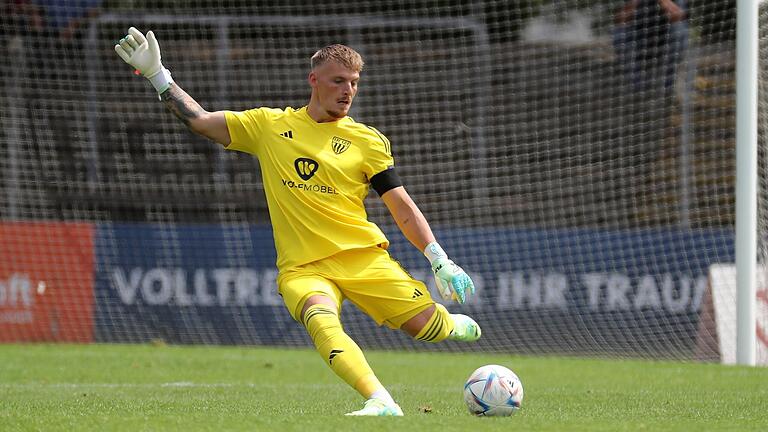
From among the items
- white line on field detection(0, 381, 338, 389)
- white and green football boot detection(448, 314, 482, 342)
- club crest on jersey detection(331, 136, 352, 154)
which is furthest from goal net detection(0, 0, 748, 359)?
club crest on jersey detection(331, 136, 352, 154)

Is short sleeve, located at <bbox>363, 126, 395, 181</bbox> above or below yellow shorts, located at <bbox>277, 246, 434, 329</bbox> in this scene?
above

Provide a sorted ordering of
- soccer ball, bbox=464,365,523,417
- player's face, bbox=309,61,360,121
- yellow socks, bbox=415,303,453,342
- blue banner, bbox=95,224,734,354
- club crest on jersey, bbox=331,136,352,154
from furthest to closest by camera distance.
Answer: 1. blue banner, bbox=95,224,734,354
2. yellow socks, bbox=415,303,453,342
3. club crest on jersey, bbox=331,136,352,154
4. player's face, bbox=309,61,360,121
5. soccer ball, bbox=464,365,523,417

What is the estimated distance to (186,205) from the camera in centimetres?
1558

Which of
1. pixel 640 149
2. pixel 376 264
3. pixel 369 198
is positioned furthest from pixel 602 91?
pixel 376 264

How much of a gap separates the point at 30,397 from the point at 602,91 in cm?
963

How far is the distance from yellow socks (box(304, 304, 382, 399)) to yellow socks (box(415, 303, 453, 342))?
74cm

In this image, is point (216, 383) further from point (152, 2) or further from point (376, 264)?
point (152, 2)

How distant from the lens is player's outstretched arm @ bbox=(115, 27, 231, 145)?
6.27 m

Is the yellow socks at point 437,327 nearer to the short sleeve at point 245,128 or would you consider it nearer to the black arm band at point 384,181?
the black arm band at point 384,181

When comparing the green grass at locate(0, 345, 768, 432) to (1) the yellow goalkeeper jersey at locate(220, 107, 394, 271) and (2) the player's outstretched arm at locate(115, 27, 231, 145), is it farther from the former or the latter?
(2) the player's outstretched arm at locate(115, 27, 231, 145)

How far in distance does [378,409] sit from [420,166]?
9.75 meters

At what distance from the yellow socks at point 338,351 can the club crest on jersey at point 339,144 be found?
933 mm

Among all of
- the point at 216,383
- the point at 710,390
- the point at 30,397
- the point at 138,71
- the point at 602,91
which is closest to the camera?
the point at 138,71

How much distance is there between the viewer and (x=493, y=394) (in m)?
5.77
